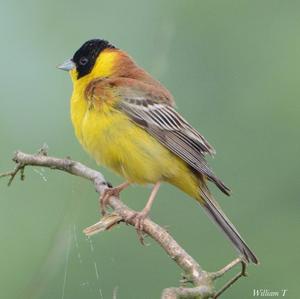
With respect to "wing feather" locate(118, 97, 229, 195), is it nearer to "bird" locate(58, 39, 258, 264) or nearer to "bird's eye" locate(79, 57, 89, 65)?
"bird" locate(58, 39, 258, 264)

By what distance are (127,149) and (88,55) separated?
88 centimetres

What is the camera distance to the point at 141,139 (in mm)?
4652

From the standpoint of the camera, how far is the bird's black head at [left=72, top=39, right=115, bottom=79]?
5156 millimetres

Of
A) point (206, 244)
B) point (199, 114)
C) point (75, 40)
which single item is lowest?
point (206, 244)

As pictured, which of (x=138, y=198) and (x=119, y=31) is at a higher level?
(x=119, y=31)

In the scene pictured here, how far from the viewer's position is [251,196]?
227 inches

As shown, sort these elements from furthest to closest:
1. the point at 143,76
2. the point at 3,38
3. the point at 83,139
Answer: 1. the point at 3,38
2. the point at 143,76
3. the point at 83,139

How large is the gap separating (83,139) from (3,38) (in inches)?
82.6

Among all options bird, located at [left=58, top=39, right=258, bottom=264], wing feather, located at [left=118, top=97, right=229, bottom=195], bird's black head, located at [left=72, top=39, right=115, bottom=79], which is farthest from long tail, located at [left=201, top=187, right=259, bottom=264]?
bird's black head, located at [left=72, top=39, right=115, bottom=79]

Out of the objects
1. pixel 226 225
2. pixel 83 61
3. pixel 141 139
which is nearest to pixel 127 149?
pixel 141 139

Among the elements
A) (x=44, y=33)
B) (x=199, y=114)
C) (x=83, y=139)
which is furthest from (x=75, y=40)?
(x=83, y=139)

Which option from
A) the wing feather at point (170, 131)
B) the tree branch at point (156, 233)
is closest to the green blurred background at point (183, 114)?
the tree branch at point (156, 233)

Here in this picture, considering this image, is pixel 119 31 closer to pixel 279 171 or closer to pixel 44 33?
pixel 44 33

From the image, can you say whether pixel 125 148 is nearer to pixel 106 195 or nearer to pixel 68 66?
pixel 106 195
